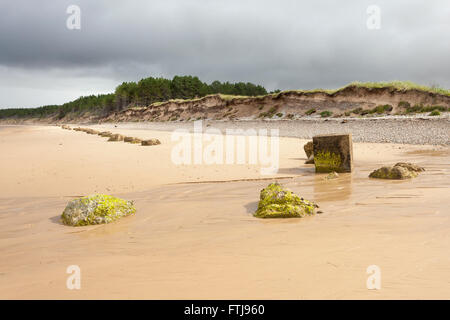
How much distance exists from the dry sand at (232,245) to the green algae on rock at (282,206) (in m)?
0.16

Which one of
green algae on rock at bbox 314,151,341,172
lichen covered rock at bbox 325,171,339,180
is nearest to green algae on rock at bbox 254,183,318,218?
lichen covered rock at bbox 325,171,339,180

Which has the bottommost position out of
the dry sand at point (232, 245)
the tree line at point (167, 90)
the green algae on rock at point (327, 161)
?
the dry sand at point (232, 245)

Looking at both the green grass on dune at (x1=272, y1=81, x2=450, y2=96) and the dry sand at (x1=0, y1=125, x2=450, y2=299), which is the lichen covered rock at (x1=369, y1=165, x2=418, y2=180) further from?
the green grass on dune at (x1=272, y1=81, x2=450, y2=96)

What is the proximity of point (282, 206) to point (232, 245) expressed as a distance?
113cm

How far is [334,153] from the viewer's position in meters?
7.36

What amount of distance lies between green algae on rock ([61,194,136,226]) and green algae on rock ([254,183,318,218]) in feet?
5.86

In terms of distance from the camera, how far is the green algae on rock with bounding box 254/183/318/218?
12.1ft

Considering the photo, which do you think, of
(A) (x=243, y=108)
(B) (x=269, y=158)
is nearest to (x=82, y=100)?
(A) (x=243, y=108)

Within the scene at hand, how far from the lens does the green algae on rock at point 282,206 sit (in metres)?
3.68

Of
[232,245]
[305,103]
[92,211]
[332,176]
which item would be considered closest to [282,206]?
[232,245]

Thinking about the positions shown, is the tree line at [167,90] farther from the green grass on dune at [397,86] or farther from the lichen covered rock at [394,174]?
the lichen covered rock at [394,174]

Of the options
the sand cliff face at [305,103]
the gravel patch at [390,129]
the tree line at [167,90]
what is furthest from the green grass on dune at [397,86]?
the tree line at [167,90]

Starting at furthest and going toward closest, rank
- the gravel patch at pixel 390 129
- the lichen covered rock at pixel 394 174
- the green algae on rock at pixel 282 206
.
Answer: the gravel patch at pixel 390 129 < the lichen covered rock at pixel 394 174 < the green algae on rock at pixel 282 206
